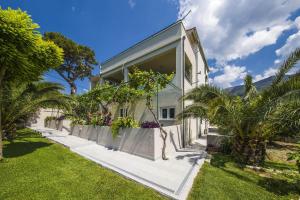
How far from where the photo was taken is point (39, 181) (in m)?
4.43

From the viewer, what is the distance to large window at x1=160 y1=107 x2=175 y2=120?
34.1 ft

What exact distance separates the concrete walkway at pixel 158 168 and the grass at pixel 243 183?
33 cm

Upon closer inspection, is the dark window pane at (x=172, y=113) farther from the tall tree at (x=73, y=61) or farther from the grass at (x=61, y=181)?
the tall tree at (x=73, y=61)

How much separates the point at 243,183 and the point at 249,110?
3541 millimetres

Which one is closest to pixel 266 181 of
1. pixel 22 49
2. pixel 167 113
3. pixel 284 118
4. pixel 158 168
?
pixel 284 118

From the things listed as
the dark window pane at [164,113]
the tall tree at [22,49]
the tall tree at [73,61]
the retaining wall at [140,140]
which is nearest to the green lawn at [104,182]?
the retaining wall at [140,140]

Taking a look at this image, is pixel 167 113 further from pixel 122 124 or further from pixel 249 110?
pixel 249 110

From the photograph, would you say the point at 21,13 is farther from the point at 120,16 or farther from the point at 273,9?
the point at 273,9

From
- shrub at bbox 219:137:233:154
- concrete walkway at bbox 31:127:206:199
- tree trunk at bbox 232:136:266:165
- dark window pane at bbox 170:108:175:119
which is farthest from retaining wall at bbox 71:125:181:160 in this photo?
tree trunk at bbox 232:136:266:165

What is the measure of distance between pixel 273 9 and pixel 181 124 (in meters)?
7.96

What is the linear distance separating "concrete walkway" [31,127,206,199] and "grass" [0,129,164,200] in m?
0.32

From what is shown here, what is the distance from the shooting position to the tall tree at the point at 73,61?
23.8 m

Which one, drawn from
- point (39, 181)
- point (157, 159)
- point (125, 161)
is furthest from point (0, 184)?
point (157, 159)

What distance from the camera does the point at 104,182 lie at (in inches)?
179
